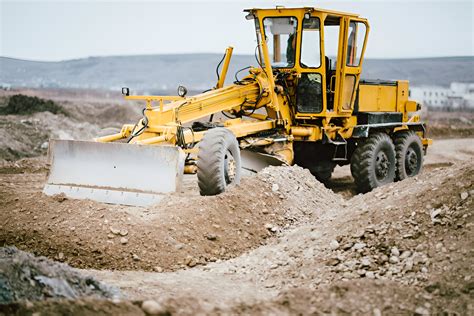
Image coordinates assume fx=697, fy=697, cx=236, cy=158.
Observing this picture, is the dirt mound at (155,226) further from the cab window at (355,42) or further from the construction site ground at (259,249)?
the cab window at (355,42)

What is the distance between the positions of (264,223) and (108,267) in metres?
2.10

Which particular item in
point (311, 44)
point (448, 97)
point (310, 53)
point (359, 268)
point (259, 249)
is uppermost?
point (311, 44)

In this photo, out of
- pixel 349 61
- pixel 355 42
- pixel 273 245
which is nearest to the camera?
pixel 273 245

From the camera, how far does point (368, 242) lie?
6680mm

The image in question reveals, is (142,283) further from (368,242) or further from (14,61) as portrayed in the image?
(14,61)

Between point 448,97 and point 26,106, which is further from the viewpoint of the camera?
point 448,97

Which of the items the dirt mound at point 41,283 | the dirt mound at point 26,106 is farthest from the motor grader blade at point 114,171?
the dirt mound at point 26,106

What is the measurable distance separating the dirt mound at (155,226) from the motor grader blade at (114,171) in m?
0.28

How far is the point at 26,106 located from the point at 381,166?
46.9 ft

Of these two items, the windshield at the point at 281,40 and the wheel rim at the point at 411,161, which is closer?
the windshield at the point at 281,40

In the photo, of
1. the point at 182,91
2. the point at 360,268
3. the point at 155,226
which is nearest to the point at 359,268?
the point at 360,268

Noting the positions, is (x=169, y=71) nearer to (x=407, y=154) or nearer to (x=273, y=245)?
(x=407, y=154)

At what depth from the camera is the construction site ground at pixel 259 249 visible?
5375 mm

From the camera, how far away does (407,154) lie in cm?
1283
